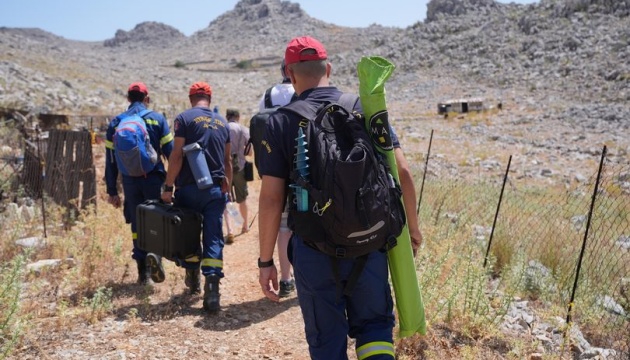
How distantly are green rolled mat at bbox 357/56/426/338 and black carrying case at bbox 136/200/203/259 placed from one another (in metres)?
2.18

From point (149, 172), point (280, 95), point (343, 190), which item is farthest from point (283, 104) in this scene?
point (343, 190)

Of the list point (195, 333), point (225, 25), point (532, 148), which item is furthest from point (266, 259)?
point (225, 25)

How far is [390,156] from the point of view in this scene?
252cm

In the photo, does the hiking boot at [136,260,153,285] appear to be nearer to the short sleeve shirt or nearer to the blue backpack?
the blue backpack

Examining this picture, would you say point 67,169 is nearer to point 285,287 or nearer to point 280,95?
point 285,287

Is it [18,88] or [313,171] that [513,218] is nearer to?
[313,171]

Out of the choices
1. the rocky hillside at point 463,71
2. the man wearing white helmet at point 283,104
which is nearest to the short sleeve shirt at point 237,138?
the man wearing white helmet at point 283,104

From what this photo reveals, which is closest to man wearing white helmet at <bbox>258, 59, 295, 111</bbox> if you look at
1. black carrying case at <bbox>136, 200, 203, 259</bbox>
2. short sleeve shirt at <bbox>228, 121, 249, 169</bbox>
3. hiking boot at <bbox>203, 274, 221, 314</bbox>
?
black carrying case at <bbox>136, 200, 203, 259</bbox>

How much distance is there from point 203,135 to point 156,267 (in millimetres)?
1194

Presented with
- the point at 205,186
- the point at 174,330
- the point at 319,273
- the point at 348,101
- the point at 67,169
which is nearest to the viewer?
the point at 319,273

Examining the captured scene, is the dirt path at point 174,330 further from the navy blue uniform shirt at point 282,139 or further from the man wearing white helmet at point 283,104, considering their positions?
the navy blue uniform shirt at point 282,139

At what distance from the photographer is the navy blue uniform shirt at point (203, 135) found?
4332 millimetres

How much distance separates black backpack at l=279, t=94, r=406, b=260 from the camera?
2.22 meters

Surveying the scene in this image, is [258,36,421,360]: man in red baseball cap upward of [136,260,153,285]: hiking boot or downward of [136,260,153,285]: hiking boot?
upward
